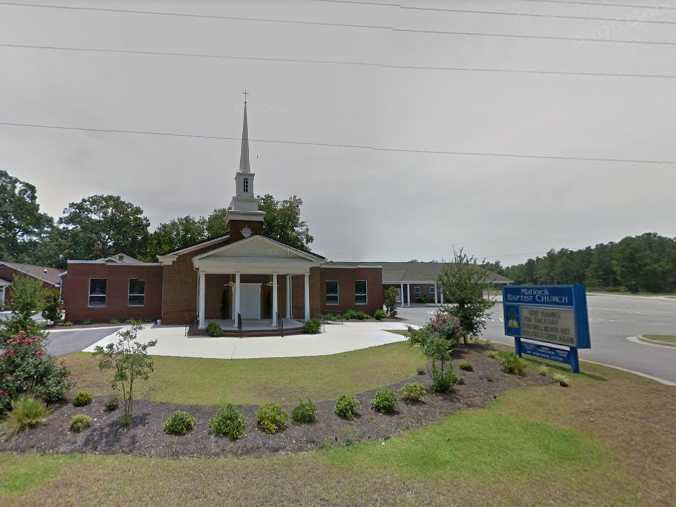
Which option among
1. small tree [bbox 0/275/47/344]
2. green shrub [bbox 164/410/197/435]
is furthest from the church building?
green shrub [bbox 164/410/197/435]

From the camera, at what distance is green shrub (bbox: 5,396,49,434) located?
17.8ft

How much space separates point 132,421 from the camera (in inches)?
227

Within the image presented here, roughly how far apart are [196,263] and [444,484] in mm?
16014

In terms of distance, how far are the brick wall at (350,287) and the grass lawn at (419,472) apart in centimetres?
1848

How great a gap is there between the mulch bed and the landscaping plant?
1.68 ft

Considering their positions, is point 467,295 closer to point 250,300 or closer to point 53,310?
point 250,300

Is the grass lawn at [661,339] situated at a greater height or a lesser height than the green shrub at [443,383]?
lesser

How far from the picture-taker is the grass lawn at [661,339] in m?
13.5

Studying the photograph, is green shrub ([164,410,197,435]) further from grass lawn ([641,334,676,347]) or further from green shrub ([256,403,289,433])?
grass lawn ([641,334,676,347])

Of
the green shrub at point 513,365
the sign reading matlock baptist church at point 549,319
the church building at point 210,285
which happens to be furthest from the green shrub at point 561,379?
the church building at point 210,285

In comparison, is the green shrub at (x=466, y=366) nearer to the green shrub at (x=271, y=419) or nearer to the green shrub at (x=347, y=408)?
the green shrub at (x=347, y=408)

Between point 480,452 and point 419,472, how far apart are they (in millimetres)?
1229

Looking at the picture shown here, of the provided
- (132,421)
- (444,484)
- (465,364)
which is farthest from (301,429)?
(465,364)

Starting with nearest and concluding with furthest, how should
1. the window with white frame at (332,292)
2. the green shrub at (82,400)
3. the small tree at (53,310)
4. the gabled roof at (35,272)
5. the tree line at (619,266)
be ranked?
the green shrub at (82,400)
the small tree at (53,310)
the window with white frame at (332,292)
the gabled roof at (35,272)
the tree line at (619,266)
